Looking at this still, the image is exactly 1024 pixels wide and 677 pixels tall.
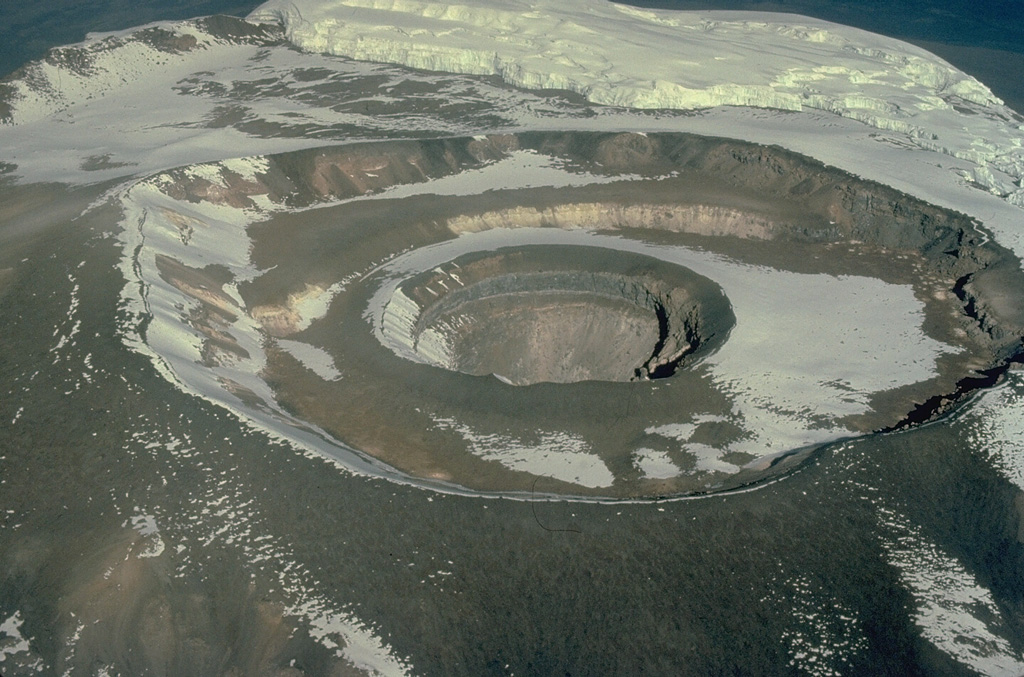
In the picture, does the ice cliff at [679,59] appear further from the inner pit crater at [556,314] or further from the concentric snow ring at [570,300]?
the inner pit crater at [556,314]

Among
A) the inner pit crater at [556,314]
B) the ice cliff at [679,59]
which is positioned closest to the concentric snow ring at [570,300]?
the inner pit crater at [556,314]

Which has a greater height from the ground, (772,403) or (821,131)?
(821,131)

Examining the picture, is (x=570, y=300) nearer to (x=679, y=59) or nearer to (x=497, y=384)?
(x=497, y=384)

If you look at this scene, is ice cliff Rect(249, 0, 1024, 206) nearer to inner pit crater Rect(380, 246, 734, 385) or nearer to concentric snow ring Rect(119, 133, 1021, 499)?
concentric snow ring Rect(119, 133, 1021, 499)

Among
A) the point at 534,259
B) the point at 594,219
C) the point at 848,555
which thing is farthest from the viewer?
the point at 594,219

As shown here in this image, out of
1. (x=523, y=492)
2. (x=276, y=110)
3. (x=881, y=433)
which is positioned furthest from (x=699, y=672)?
(x=276, y=110)

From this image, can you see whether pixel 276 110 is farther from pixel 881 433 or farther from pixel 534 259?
pixel 881 433

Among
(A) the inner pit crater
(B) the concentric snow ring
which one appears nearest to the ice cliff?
(B) the concentric snow ring
